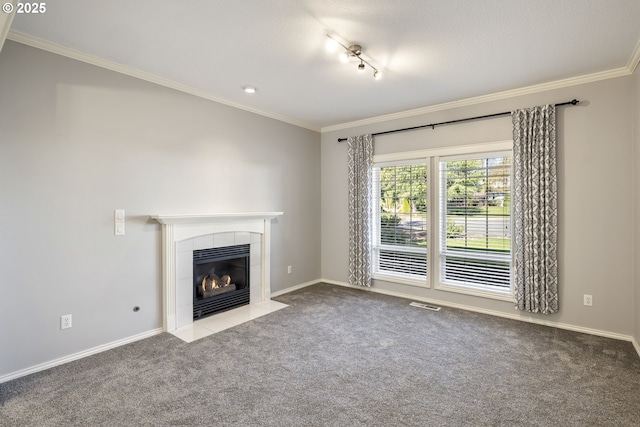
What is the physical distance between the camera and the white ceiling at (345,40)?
219 cm

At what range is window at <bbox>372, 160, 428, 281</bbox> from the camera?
4.52 meters

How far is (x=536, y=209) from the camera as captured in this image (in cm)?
351

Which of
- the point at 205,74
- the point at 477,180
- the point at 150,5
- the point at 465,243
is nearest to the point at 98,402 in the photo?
the point at 150,5

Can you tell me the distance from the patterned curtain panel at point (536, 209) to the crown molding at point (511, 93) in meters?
0.24

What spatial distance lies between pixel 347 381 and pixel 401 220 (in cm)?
274

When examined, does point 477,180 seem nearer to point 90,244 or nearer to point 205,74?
point 205,74

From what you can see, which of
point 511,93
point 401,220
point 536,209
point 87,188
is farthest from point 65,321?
point 511,93

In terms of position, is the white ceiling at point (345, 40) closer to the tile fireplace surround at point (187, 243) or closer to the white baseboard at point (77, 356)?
the tile fireplace surround at point (187, 243)

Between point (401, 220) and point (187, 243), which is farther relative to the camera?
point (401, 220)

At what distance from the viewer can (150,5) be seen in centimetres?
216

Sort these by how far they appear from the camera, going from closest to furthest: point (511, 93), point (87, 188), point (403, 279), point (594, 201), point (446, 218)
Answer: point (87, 188)
point (594, 201)
point (511, 93)
point (446, 218)
point (403, 279)

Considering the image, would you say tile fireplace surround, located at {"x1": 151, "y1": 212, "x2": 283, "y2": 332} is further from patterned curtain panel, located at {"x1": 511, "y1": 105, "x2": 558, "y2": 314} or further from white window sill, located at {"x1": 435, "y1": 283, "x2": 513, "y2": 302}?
patterned curtain panel, located at {"x1": 511, "y1": 105, "x2": 558, "y2": 314}

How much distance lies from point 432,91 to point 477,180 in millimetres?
1233

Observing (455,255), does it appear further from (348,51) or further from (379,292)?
(348,51)
